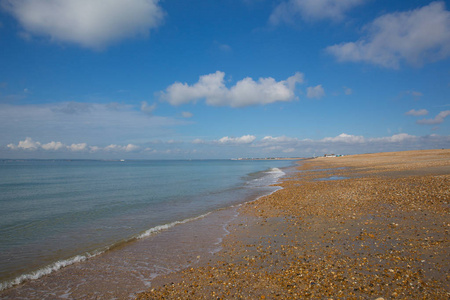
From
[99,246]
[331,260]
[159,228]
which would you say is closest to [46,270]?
[99,246]

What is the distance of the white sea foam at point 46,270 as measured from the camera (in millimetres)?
7623

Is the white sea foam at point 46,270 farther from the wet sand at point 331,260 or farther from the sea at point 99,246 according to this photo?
the wet sand at point 331,260

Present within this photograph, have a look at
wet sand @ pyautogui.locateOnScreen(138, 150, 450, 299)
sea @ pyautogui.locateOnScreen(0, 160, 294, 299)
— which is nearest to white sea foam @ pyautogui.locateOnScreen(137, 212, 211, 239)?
sea @ pyautogui.locateOnScreen(0, 160, 294, 299)

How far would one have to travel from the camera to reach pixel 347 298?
531 cm

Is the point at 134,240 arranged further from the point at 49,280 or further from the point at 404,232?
the point at 404,232

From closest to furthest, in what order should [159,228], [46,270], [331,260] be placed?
[331,260]
[46,270]
[159,228]

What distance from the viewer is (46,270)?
334 inches

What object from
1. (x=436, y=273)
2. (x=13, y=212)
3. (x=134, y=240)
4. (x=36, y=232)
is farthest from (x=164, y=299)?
(x=13, y=212)

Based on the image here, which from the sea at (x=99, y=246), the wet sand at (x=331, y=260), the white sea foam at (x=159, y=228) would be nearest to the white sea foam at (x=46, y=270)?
the sea at (x=99, y=246)

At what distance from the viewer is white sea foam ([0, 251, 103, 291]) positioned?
25.0 feet

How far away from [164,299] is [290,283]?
10.8ft

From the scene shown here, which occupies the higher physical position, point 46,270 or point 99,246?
point 46,270

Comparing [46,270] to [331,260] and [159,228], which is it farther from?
[331,260]

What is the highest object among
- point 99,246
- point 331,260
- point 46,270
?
point 331,260
